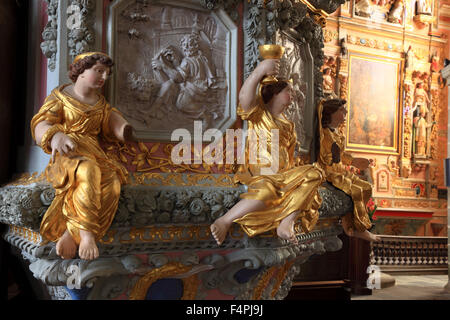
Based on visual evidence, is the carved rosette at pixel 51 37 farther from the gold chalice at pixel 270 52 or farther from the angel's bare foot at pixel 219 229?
the angel's bare foot at pixel 219 229

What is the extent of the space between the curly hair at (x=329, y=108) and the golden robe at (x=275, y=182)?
0.82m

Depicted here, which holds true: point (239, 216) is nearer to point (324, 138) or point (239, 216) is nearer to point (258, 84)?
point (258, 84)

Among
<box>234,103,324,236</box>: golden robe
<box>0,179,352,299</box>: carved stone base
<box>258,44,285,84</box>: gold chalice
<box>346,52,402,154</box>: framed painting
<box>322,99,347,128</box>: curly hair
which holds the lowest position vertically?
<box>0,179,352,299</box>: carved stone base

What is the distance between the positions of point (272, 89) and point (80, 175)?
4.72ft

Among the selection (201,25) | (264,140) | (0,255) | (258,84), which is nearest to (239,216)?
(264,140)

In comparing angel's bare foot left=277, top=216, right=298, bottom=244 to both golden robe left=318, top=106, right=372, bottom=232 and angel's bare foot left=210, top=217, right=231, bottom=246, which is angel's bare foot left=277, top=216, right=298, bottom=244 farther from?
golden robe left=318, top=106, right=372, bottom=232

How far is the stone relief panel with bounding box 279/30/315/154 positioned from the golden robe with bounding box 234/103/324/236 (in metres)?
0.38

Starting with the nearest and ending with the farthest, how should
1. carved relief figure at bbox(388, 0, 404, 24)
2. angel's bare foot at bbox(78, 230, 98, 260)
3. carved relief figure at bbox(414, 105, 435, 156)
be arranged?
1. angel's bare foot at bbox(78, 230, 98, 260)
2. carved relief figure at bbox(388, 0, 404, 24)
3. carved relief figure at bbox(414, 105, 435, 156)

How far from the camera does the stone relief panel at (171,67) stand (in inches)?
123

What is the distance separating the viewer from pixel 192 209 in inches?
115

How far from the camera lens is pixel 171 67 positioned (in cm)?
320

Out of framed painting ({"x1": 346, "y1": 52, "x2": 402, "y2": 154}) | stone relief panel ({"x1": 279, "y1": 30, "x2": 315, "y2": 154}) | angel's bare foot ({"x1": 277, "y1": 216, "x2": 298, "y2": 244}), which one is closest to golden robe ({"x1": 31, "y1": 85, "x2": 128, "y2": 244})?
angel's bare foot ({"x1": 277, "y1": 216, "x2": 298, "y2": 244})

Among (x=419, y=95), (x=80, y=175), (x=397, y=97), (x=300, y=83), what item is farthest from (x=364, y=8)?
(x=80, y=175)

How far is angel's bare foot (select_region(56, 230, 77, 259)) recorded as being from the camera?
266cm
